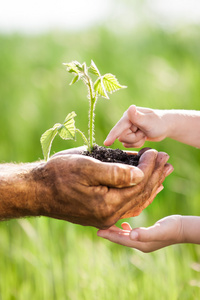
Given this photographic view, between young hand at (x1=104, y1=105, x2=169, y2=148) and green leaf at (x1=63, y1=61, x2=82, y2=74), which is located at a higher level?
green leaf at (x1=63, y1=61, x2=82, y2=74)

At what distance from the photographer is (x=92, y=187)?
1.13 meters

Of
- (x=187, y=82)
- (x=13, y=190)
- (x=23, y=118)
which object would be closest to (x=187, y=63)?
(x=187, y=82)

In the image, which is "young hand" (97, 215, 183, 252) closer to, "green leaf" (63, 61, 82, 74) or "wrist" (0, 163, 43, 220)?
"wrist" (0, 163, 43, 220)

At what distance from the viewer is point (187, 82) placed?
311cm

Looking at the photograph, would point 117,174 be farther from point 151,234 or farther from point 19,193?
point 19,193

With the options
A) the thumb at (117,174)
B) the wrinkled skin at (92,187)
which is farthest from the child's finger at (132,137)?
the thumb at (117,174)

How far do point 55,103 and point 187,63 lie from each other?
123cm

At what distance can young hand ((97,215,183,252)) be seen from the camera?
1170mm

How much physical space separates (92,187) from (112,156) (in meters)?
0.15

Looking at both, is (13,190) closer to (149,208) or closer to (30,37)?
(149,208)

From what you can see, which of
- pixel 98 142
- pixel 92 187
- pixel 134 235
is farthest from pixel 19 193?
pixel 98 142

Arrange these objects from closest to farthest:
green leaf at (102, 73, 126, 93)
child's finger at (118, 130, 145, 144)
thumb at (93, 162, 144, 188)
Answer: thumb at (93, 162, 144, 188)
green leaf at (102, 73, 126, 93)
child's finger at (118, 130, 145, 144)

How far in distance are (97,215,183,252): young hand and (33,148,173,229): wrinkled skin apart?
0.05 meters

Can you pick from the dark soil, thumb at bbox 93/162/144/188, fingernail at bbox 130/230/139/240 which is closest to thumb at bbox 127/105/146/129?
the dark soil
